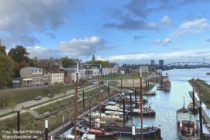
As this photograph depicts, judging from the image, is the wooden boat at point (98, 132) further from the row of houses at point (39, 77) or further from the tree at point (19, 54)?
the tree at point (19, 54)

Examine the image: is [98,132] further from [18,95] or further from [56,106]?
[18,95]

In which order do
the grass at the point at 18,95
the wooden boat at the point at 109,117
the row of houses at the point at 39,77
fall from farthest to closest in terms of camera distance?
the row of houses at the point at 39,77, the grass at the point at 18,95, the wooden boat at the point at 109,117

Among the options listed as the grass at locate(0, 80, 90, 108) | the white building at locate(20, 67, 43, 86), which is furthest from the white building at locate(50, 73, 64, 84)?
the grass at locate(0, 80, 90, 108)

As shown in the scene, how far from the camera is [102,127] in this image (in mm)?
39562

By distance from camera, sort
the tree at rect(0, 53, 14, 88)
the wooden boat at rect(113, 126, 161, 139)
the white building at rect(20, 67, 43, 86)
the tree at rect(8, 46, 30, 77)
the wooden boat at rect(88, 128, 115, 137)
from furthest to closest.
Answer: the tree at rect(8, 46, 30, 77) < the white building at rect(20, 67, 43, 86) < the tree at rect(0, 53, 14, 88) < the wooden boat at rect(88, 128, 115, 137) < the wooden boat at rect(113, 126, 161, 139)

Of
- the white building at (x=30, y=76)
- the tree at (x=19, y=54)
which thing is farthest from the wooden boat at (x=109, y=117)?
the tree at (x=19, y=54)

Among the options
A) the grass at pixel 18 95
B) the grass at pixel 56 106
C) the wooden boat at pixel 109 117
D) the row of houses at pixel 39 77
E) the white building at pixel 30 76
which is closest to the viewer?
the wooden boat at pixel 109 117

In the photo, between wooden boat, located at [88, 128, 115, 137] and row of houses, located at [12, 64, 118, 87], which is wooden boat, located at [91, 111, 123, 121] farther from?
row of houses, located at [12, 64, 118, 87]

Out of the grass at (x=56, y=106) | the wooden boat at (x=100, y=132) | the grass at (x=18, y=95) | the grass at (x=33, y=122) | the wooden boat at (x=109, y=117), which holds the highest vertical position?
the grass at (x=18, y=95)

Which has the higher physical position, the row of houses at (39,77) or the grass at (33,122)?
the row of houses at (39,77)

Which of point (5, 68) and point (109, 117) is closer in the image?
point (109, 117)

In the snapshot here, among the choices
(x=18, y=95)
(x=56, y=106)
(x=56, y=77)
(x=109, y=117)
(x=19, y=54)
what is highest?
(x=19, y=54)

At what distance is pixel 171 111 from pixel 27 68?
39.1 metres

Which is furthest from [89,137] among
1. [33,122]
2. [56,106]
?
[56,106]
